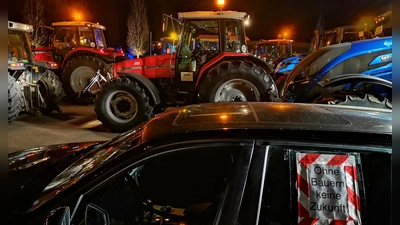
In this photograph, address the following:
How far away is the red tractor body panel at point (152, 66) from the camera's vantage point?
8414 millimetres

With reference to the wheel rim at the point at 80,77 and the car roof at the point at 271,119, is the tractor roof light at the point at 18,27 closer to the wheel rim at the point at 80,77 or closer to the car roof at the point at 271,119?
the wheel rim at the point at 80,77

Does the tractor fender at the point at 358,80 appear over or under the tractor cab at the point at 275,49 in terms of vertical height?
under

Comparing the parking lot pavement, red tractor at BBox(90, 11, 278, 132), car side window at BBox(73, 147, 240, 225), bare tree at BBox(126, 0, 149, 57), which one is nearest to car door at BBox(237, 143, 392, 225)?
car side window at BBox(73, 147, 240, 225)

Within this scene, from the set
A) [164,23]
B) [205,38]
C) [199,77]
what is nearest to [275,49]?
[205,38]

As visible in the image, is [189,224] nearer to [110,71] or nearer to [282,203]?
[282,203]

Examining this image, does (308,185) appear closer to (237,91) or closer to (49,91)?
(237,91)

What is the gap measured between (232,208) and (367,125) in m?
0.98

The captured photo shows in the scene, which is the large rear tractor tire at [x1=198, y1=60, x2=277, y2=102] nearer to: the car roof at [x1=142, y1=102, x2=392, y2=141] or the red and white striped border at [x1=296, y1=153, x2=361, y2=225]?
the car roof at [x1=142, y1=102, x2=392, y2=141]

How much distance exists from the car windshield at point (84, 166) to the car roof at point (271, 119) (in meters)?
0.19

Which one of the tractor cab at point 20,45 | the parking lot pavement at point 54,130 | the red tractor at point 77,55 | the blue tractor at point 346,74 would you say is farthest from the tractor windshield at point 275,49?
the blue tractor at point 346,74

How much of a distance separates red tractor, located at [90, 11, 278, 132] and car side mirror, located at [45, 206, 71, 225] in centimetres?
578

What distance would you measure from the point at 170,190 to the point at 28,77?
8348mm

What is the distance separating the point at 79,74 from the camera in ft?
41.1

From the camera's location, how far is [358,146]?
1.96 meters
